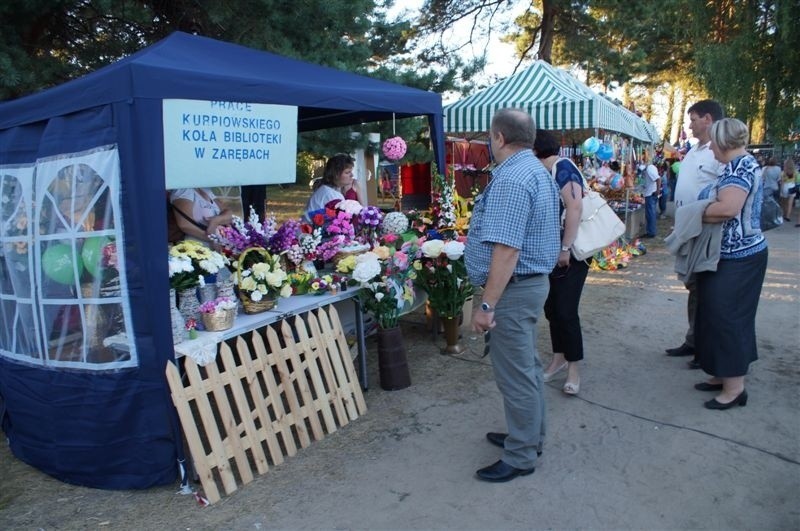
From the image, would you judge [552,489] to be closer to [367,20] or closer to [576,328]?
[576,328]

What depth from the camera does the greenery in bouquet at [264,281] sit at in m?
3.31

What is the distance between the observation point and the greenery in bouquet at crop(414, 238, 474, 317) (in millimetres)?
4441

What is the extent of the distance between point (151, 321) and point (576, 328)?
8.21ft

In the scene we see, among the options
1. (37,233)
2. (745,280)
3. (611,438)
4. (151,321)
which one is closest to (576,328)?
(611,438)

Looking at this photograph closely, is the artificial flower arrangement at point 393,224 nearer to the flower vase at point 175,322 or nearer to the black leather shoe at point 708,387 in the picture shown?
the flower vase at point 175,322

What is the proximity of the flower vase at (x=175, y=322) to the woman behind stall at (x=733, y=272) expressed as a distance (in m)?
2.98

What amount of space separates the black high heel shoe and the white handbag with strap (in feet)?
3.80

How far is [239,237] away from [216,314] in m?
0.71

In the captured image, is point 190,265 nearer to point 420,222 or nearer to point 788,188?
point 420,222

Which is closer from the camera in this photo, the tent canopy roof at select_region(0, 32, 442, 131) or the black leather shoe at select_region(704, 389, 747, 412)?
the tent canopy roof at select_region(0, 32, 442, 131)

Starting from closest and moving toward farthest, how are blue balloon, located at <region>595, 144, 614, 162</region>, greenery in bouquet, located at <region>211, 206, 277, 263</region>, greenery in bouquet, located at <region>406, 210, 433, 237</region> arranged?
greenery in bouquet, located at <region>211, 206, 277, 263</region>
greenery in bouquet, located at <region>406, 210, 433, 237</region>
blue balloon, located at <region>595, 144, 614, 162</region>

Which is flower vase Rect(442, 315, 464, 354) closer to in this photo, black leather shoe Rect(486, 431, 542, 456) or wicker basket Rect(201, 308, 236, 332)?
black leather shoe Rect(486, 431, 542, 456)

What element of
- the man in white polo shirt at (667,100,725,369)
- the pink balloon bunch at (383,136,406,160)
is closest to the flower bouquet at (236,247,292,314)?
the man in white polo shirt at (667,100,725,369)

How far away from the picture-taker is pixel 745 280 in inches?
131
